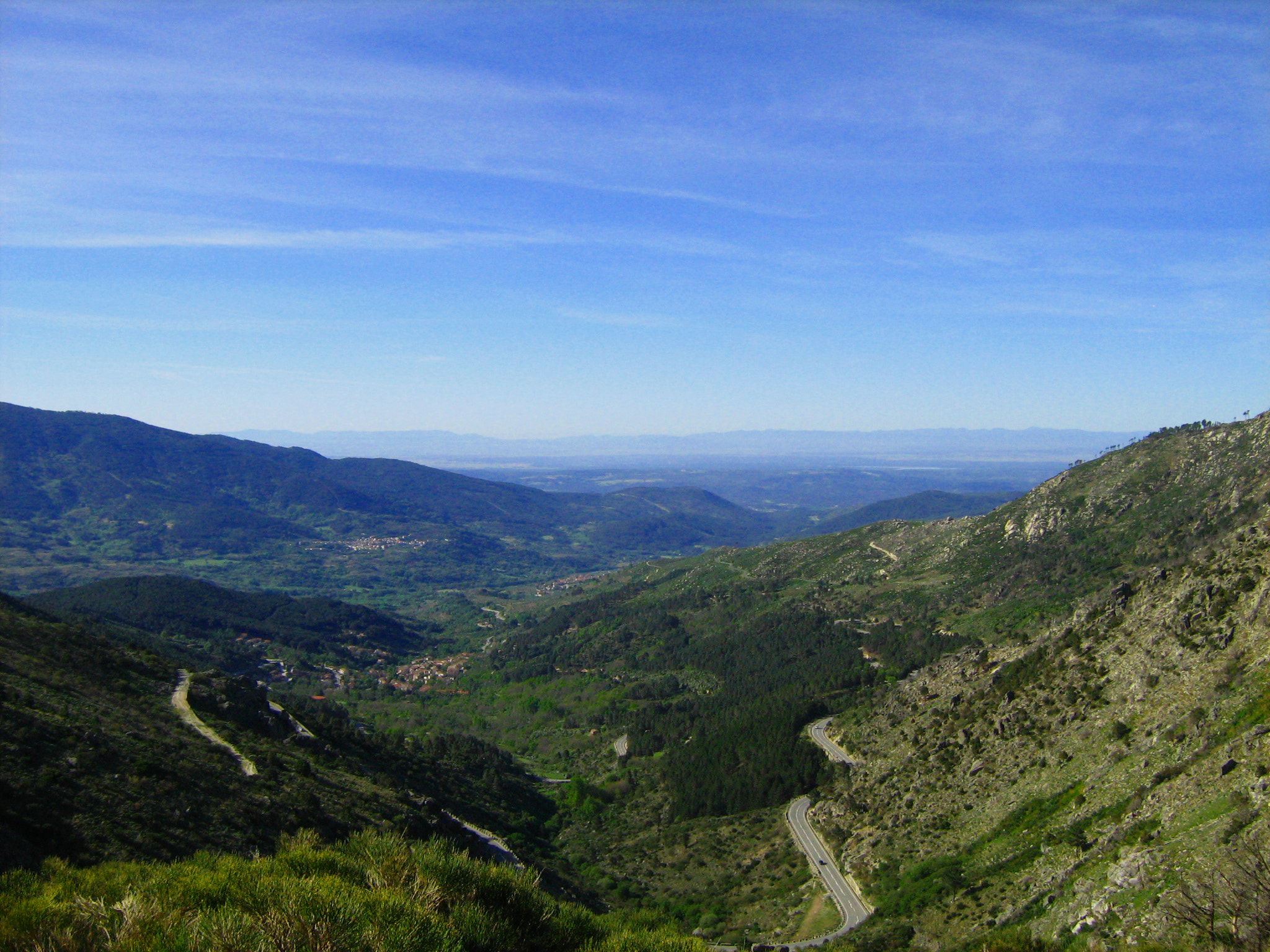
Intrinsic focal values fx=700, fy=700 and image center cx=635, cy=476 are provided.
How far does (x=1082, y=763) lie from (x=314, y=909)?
38.2 metres

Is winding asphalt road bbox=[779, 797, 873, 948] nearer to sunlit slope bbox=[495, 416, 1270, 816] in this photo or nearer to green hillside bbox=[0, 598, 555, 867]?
sunlit slope bbox=[495, 416, 1270, 816]

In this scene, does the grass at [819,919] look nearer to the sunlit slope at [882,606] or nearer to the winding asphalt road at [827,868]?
the winding asphalt road at [827,868]

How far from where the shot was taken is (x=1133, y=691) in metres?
36.4

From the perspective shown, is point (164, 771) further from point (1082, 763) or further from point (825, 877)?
point (1082, 763)

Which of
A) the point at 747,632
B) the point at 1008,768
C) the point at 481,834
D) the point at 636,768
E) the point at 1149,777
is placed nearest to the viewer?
the point at 1149,777

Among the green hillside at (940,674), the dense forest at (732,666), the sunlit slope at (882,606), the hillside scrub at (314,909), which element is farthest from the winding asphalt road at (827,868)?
the hillside scrub at (314,909)

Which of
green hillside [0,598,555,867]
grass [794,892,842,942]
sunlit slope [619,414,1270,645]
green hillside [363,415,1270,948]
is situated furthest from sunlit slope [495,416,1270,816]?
green hillside [0,598,555,867]

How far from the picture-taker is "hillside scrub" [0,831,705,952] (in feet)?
31.1

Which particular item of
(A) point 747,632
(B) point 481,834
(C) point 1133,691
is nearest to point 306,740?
(B) point 481,834

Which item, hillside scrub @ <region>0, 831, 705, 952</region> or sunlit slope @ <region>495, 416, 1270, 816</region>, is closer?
hillside scrub @ <region>0, 831, 705, 952</region>

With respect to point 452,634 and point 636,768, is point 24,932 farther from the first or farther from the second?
point 452,634

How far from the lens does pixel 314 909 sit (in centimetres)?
988

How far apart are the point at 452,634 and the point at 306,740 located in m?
141

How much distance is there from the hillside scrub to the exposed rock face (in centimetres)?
1869
